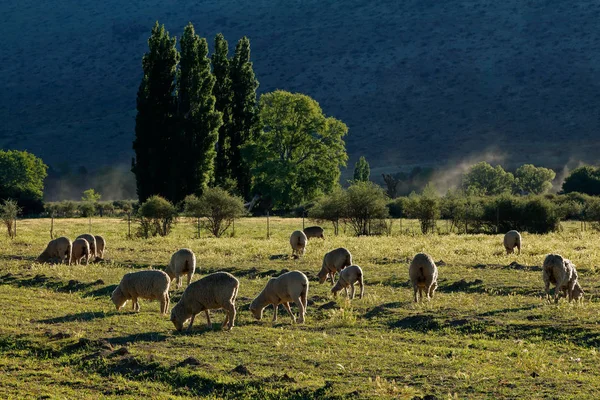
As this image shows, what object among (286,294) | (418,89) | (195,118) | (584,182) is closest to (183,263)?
(286,294)

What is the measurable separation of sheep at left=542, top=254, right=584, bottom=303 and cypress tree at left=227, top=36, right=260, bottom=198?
49695 millimetres

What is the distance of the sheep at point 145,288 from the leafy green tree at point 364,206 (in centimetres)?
3208

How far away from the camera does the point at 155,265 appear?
28.4 metres

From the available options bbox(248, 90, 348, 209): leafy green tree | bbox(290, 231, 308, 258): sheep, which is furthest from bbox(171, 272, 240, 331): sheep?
bbox(248, 90, 348, 209): leafy green tree

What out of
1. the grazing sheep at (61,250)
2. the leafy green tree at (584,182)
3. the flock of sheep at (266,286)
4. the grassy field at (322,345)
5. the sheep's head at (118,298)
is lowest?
the grassy field at (322,345)

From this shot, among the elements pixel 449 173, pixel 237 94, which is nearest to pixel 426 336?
pixel 237 94

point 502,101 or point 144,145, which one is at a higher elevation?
point 502,101

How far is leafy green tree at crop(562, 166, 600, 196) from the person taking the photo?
9238 centimetres

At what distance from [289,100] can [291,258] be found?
150 feet

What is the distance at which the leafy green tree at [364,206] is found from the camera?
4938 cm

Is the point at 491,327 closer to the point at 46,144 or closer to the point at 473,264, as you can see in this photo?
the point at 473,264

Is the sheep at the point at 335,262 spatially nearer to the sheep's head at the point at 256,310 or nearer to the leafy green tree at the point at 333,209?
the sheep's head at the point at 256,310

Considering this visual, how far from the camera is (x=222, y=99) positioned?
65.3 meters

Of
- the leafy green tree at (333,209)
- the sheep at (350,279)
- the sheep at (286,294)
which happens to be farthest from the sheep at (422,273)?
the leafy green tree at (333,209)
